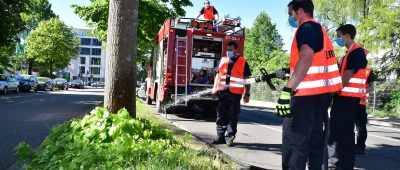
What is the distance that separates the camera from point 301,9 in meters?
3.82

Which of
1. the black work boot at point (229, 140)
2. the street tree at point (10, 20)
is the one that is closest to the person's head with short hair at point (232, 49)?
the black work boot at point (229, 140)

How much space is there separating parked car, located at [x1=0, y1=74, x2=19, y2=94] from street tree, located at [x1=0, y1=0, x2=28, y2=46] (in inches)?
172

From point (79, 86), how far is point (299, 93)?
5921 cm

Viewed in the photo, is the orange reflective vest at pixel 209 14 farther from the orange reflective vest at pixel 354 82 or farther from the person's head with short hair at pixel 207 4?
the orange reflective vest at pixel 354 82

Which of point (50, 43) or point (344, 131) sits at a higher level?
point (50, 43)

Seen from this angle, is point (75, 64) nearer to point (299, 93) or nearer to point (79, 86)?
point (79, 86)

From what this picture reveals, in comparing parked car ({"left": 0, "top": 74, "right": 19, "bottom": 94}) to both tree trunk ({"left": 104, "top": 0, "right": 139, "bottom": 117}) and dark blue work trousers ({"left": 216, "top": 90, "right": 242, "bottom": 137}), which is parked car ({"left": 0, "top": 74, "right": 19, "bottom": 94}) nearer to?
dark blue work trousers ({"left": 216, "top": 90, "right": 242, "bottom": 137})

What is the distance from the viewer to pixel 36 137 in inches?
305

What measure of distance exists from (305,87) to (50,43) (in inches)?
2112

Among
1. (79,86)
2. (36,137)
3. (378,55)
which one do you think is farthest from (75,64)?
(36,137)

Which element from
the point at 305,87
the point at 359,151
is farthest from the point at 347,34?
the point at 359,151

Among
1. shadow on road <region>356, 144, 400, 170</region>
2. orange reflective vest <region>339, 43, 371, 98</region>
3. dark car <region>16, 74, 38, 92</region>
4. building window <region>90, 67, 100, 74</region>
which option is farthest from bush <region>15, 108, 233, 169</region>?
building window <region>90, 67, 100, 74</region>

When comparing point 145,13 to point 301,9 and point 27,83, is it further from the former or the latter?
point 27,83

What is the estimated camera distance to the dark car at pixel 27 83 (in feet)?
108
